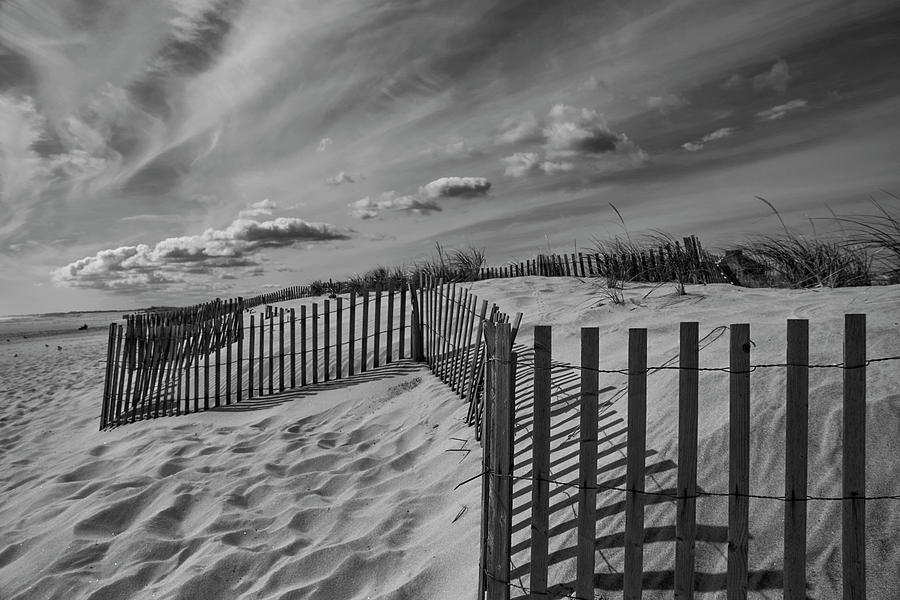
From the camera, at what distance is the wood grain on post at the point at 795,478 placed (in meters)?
2.12

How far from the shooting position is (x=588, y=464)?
7.20ft

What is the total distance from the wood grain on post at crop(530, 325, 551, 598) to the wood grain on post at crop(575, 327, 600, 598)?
0.44 ft

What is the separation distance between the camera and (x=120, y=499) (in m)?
4.16

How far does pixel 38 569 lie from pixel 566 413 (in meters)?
3.42

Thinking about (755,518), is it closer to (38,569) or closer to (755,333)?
(755,333)

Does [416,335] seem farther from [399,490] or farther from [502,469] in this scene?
[502,469]

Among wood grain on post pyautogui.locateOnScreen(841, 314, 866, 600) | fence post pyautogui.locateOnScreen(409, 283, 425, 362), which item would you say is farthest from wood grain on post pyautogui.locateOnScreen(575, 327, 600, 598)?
fence post pyautogui.locateOnScreen(409, 283, 425, 362)

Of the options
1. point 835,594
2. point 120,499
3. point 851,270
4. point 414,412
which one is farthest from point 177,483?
point 851,270

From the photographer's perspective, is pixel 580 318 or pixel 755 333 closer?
pixel 755 333

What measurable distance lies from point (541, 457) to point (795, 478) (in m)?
0.94

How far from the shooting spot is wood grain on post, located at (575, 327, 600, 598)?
218 centimetres

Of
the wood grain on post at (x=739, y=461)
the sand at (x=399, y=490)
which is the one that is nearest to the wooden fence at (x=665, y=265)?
the sand at (x=399, y=490)

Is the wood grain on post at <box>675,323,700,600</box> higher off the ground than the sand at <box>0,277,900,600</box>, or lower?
higher

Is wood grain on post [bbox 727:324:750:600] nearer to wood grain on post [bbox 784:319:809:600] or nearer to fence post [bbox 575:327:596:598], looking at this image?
wood grain on post [bbox 784:319:809:600]
